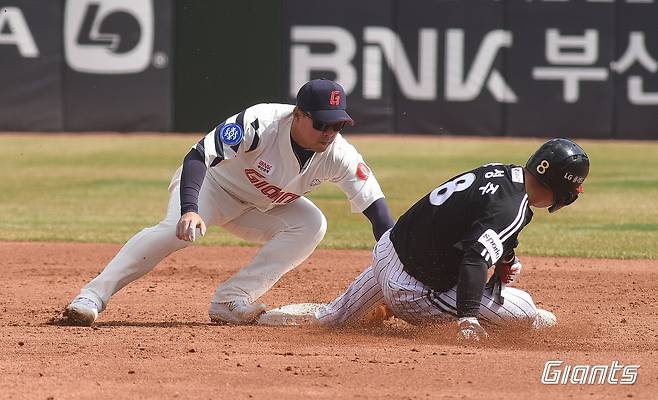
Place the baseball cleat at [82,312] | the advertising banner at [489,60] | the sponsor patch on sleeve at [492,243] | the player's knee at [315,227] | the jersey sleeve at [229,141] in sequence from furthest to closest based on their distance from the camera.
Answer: the advertising banner at [489,60] → the player's knee at [315,227] → the baseball cleat at [82,312] → the jersey sleeve at [229,141] → the sponsor patch on sleeve at [492,243]

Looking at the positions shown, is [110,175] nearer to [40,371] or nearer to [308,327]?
[308,327]

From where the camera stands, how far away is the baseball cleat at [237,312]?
20.4 ft

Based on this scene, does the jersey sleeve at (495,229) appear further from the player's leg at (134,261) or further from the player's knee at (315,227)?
the player's leg at (134,261)

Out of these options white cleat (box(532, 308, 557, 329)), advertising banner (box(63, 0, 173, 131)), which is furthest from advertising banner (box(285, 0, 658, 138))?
white cleat (box(532, 308, 557, 329))

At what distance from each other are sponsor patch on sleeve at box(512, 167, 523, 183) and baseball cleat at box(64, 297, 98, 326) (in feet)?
7.19

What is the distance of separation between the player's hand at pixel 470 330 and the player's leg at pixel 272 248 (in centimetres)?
128

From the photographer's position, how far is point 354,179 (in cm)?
605

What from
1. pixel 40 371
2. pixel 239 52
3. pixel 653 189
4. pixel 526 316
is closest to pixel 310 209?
pixel 526 316

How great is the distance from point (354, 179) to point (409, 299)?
75cm

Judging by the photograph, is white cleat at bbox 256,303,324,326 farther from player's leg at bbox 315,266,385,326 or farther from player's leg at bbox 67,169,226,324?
player's leg at bbox 67,169,226,324

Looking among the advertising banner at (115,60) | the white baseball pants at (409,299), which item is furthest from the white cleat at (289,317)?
the advertising banner at (115,60)

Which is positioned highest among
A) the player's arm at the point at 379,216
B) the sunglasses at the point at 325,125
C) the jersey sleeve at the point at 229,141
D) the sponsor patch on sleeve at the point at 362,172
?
the sunglasses at the point at 325,125

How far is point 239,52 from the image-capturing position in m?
19.2

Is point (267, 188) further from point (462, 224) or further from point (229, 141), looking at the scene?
point (462, 224)
